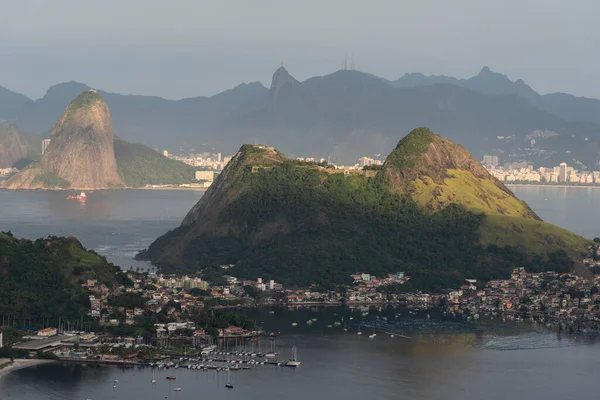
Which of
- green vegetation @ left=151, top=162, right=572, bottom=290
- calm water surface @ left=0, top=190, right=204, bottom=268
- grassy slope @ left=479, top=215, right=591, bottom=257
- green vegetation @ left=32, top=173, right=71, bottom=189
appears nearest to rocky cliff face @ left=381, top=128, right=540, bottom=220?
green vegetation @ left=151, top=162, right=572, bottom=290

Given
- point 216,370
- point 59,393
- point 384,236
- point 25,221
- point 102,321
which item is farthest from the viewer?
point 25,221

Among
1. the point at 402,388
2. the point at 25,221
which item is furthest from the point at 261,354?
the point at 25,221

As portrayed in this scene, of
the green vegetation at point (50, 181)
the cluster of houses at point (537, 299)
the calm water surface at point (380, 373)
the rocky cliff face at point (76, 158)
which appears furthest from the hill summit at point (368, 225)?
the rocky cliff face at point (76, 158)

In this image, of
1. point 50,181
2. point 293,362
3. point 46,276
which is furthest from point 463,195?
point 50,181

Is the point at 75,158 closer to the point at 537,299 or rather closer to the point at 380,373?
the point at 537,299

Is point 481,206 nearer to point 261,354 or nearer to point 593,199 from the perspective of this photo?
point 261,354

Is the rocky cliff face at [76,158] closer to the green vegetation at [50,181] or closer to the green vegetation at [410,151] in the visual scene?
the green vegetation at [50,181]

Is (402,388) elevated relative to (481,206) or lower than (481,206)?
lower
